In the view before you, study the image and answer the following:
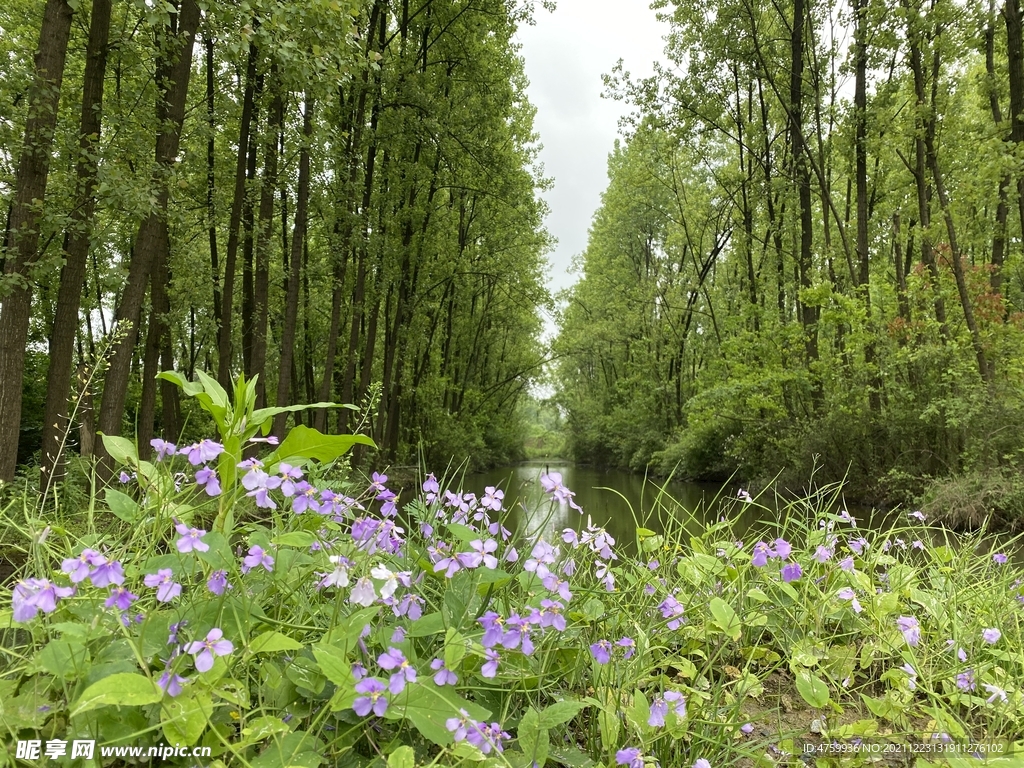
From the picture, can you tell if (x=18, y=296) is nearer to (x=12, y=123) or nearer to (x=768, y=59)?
(x=12, y=123)

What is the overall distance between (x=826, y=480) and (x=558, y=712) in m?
11.4

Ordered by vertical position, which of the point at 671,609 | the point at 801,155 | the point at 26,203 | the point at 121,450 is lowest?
the point at 671,609

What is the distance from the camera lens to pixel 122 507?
44.6 inches

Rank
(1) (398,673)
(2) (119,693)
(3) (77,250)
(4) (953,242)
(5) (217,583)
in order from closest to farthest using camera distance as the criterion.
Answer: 1. (2) (119,693)
2. (1) (398,673)
3. (5) (217,583)
4. (3) (77,250)
5. (4) (953,242)

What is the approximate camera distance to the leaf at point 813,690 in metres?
1.17

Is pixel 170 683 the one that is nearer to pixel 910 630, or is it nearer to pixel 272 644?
pixel 272 644

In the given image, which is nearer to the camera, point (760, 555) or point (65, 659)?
point (65, 659)

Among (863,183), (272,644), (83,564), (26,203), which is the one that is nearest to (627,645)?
(272,644)

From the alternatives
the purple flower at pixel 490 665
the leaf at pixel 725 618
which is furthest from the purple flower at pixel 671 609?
the purple flower at pixel 490 665

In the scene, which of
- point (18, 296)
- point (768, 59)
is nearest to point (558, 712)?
point (18, 296)

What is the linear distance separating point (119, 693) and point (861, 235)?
1283 cm

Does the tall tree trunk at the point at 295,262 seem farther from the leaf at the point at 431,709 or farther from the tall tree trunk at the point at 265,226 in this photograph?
the leaf at the point at 431,709

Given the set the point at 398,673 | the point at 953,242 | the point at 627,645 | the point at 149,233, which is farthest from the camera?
the point at 953,242

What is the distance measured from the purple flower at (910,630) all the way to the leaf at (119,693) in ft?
5.45
